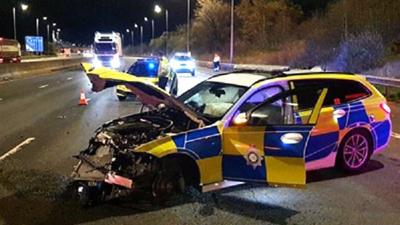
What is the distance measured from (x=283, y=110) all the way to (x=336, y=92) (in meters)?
1.21

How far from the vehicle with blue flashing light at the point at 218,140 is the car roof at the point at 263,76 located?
20mm

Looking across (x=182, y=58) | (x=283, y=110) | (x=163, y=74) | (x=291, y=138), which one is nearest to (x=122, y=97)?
(x=163, y=74)

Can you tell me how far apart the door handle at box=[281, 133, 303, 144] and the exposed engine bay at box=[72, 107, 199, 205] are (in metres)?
1.07

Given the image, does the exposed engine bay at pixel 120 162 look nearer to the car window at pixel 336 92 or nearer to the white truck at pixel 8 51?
the car window at pixel 336 92

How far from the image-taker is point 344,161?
28.2 ft

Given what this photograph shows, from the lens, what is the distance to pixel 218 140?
22.9ft

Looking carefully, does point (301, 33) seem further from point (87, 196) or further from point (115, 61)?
point (87, 196)

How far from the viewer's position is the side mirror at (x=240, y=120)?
23.0 feet

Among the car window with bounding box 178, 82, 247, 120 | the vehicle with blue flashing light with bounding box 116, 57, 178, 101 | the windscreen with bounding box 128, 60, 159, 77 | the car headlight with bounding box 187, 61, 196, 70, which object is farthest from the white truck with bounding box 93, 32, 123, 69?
the car window with bounding box 178, 82, 247, 120

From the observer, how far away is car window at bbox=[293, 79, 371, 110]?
7980 mm

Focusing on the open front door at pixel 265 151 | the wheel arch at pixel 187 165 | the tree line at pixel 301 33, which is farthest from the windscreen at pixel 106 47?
the open front door at pixel 265 151

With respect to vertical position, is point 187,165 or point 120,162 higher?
point 120,162

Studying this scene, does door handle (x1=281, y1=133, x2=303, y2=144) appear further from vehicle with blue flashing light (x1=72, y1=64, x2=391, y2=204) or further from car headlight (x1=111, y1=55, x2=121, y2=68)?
car headlight (x1=111, y1=55, x2=121, y2=68)

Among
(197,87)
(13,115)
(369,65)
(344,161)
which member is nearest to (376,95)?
(344,161)
